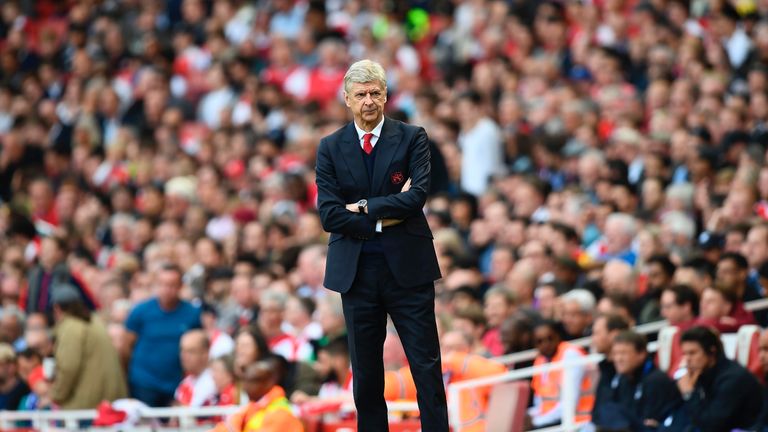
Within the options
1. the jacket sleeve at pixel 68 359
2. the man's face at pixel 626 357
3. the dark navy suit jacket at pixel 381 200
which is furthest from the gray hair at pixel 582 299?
the dark navy suit jacket at pixel 381 200

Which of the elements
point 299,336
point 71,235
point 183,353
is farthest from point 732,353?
point 71,235

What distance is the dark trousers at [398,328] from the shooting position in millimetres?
6891

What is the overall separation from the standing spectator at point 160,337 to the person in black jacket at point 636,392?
13.5ft

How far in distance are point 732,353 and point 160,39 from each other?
1256 centimetres

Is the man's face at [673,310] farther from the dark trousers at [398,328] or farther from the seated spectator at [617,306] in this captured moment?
the dark trousers at [398,328]

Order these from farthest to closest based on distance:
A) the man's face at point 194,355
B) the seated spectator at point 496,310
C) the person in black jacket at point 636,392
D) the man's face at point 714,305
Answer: the man's face at point 194,355
the seated spectator at point 496,310
the man's face at point 714,305
the person in black jacket at point 636,392

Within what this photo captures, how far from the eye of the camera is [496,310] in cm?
1118

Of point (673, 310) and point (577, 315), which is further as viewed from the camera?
point (577, 315)

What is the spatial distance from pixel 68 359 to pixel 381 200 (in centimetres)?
565

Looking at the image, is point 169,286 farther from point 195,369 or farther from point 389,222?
point 389,222

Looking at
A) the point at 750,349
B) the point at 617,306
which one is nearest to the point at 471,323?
the point at 617,306

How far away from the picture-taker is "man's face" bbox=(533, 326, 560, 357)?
10.3 meters

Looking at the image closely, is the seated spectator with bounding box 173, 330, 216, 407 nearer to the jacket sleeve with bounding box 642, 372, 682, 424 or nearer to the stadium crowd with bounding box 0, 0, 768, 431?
the stadium crowd with bounding box 0, 0, 768, 431

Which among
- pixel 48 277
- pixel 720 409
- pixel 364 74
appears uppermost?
pixel 48 277
